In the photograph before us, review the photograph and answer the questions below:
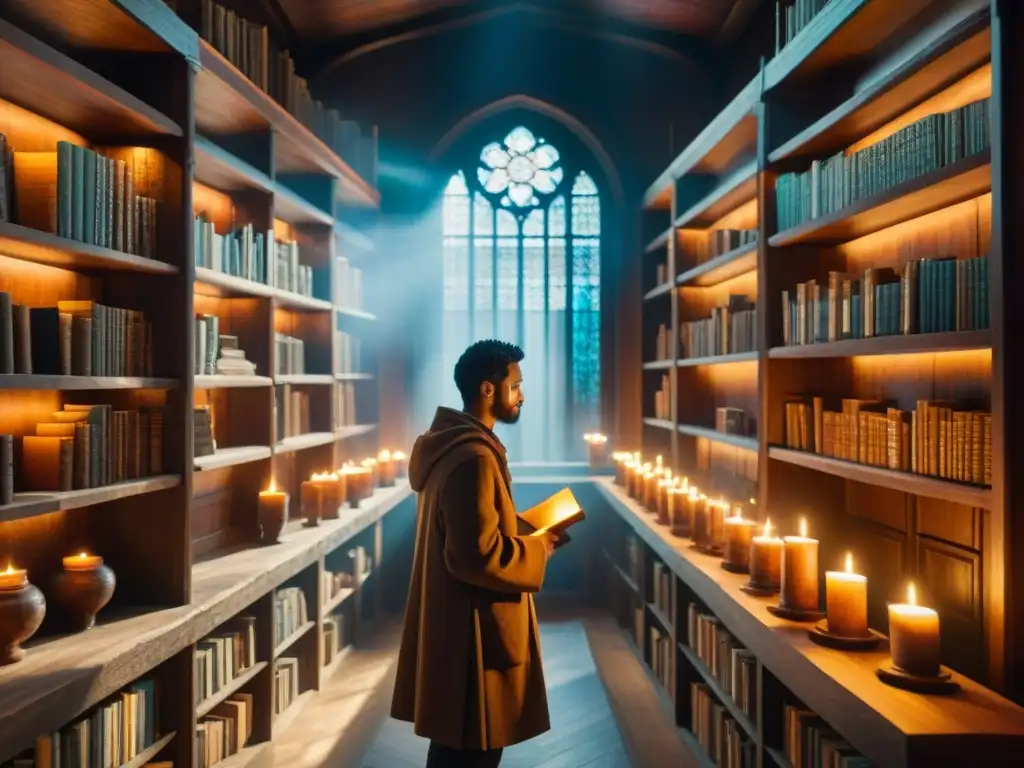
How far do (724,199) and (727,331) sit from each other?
0.67m

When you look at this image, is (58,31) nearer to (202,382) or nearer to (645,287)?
(202,382)

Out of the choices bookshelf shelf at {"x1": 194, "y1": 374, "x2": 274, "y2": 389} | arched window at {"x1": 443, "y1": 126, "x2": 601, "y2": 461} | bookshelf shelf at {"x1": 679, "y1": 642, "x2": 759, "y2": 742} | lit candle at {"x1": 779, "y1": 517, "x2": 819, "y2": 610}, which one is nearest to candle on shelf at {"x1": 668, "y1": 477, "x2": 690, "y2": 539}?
bookshelf shelf at {"x1": 679, "y1": 642, "x2": 759, "y2": 742}

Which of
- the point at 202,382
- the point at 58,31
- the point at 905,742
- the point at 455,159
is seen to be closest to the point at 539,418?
the point at 455,159

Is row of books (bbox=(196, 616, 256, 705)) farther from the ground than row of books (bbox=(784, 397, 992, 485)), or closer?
closer

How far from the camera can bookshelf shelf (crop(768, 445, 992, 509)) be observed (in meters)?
2.06

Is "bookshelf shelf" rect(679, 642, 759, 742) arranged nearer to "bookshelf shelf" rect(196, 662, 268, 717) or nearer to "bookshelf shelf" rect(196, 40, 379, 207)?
"bookshelf shelf" rect(196, 662, 268, 717)

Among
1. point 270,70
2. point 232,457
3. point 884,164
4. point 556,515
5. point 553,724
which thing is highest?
point 270,70

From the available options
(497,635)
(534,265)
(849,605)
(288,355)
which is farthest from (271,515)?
(534,265)

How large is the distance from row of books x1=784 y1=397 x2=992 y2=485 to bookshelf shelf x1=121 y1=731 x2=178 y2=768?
2.44m

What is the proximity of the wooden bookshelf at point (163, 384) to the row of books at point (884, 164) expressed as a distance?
7.18ft

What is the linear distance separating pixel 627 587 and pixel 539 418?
5.47 ft

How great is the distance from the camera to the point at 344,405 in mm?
5828

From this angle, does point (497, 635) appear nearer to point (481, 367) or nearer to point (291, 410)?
point (481, 367)

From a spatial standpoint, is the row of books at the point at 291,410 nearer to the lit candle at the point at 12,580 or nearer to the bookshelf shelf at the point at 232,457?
the bookshelf shelf at the point at 232,457
